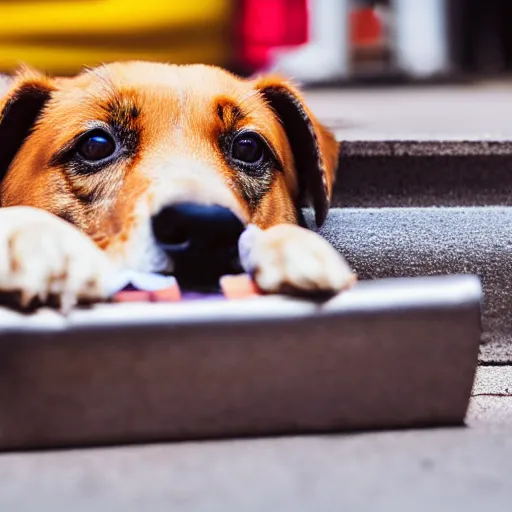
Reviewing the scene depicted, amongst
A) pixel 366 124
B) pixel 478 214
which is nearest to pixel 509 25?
pixel 366 124

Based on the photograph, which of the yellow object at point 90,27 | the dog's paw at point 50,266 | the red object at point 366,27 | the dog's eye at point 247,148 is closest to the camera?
the dog's paw at point 50,266

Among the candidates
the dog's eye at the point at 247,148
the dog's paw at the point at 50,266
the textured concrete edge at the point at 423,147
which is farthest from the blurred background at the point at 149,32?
the dog's paw at the point at 50,266

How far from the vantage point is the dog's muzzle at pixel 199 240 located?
1578 mm

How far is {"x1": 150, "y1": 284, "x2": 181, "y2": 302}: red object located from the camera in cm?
147

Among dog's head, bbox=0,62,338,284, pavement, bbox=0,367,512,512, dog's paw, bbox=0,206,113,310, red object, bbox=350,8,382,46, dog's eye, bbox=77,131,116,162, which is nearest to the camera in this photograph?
pavement, bbox=0,367,512,512

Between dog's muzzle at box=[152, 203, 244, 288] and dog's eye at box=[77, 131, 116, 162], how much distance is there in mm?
378

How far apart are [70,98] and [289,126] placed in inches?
25.1

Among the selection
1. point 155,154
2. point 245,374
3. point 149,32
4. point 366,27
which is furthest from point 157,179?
point 366,27

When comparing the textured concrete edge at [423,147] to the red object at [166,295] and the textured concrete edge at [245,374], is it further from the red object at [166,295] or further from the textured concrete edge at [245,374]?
the red object at [166,295]

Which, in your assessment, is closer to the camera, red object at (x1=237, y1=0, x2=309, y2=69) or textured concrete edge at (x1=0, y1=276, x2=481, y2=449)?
textured concrete edge at (x1=0, y1=276, x2=481, y2=449)

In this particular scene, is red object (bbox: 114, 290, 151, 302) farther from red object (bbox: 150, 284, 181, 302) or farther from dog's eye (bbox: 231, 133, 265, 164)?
dog's eye (bbox: 231, 133, 265, 164)

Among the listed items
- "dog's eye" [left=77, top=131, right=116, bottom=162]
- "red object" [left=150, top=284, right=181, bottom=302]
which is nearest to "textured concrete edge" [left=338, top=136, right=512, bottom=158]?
"dog's eye" [left=77, top=131, right=116, bottom=162]

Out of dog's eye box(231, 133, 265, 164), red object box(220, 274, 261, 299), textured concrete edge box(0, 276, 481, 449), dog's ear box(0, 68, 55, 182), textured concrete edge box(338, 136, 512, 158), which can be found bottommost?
textured concrete edge box(0, 276, 481, 449)

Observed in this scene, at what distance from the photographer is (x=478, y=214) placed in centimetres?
229
